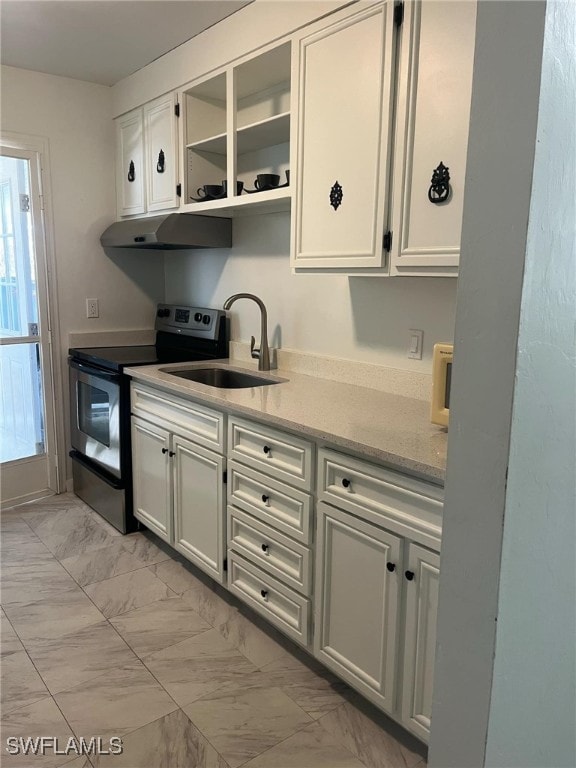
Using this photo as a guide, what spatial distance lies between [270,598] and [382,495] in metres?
0.77

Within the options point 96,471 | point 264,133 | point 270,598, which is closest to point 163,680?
point 270,598

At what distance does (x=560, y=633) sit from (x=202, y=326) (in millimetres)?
2687

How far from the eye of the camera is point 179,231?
2.97 meters

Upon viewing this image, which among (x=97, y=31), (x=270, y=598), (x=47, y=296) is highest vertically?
(x=97, y=31)

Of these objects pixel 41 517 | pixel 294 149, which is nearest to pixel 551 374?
pixel 294 149

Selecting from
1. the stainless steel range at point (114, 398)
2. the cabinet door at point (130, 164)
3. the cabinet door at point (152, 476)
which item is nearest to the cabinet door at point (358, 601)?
the cabinet door at point (152, 476)

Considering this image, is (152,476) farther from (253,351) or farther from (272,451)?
(272,451)

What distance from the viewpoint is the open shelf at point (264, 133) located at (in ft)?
7.89

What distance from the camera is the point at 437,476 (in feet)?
4.76

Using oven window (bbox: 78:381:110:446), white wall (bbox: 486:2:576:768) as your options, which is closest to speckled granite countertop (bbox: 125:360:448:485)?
oven window (bbox: 78:381:110:446)

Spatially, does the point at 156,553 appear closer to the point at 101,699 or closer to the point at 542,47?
the point at 101,699

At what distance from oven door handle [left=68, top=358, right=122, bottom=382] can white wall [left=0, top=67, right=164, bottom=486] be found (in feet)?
0.66

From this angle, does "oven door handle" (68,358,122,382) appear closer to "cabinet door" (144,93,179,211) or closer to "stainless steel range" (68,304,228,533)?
"stainless steel range" (68,304,228,533)

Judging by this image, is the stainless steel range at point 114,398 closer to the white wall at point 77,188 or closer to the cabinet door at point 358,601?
the white wall at point 77,188
